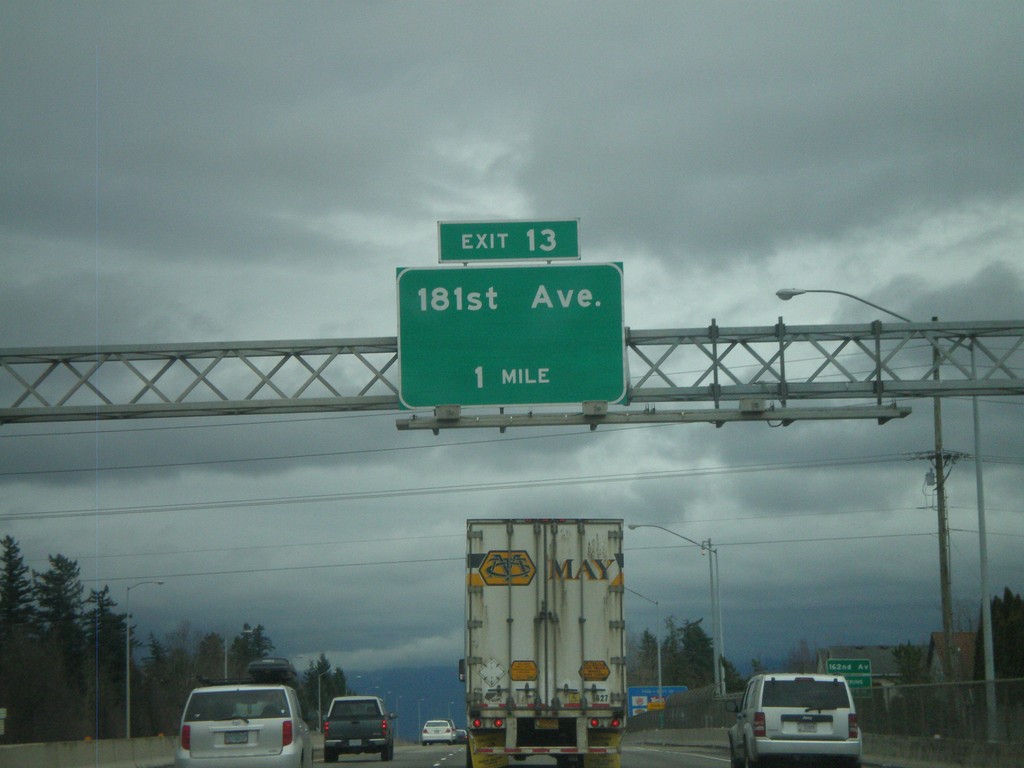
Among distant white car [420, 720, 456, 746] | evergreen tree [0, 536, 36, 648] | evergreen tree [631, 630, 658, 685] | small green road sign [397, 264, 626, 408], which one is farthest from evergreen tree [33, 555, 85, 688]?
small green road sign [397, 264, 626, 408]

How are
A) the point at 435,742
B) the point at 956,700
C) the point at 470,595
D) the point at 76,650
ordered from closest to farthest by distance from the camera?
1. the point at 470,595
2. the point at 956,700
3. the point at 435,742
4. the point at 76,650

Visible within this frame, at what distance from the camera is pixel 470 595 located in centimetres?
2123

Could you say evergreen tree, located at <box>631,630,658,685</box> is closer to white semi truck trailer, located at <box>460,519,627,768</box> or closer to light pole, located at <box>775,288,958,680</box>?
light pole, located at <box>775,288,958,680</box>

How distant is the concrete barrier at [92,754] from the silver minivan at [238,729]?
953cm

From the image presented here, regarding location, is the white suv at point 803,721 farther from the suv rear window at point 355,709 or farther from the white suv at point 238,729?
the suv rear window at point 355,709

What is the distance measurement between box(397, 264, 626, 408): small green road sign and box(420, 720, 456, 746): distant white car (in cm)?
5224

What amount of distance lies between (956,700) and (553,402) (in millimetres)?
13038

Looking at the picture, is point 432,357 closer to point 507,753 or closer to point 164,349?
point 164,349

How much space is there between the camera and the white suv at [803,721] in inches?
939

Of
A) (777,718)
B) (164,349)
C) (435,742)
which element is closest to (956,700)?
(777,718)

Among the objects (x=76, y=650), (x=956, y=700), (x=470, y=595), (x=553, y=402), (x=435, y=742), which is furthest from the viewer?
(x=76, y=650)

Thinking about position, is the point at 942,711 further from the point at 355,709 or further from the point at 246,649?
the point at 246,649

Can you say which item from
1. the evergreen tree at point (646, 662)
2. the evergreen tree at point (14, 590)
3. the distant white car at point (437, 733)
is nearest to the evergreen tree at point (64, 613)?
the evergreen tree at point (14, 590)

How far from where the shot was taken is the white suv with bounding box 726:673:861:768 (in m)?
23.8
